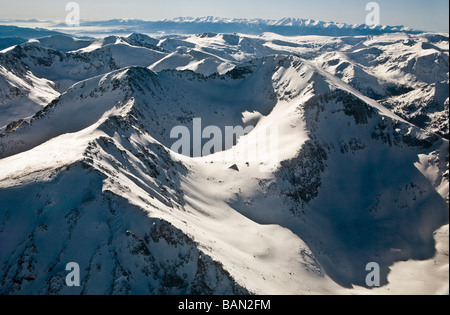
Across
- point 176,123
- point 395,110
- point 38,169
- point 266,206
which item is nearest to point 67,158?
point 38,169

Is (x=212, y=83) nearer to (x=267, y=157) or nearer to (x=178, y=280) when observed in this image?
(x=267, y=157)

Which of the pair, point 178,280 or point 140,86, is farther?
point 140,86

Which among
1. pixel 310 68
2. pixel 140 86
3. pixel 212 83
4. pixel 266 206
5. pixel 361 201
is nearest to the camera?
pixel 266 206

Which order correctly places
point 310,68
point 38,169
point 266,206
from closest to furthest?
point 38,169 → point 266,206 → point 310,68

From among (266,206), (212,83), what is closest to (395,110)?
(212,83)

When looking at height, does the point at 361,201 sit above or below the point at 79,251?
above

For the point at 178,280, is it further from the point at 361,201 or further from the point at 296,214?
the point at 361,201

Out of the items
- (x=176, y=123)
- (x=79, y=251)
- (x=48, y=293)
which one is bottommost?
(x=48, y=293)
